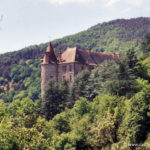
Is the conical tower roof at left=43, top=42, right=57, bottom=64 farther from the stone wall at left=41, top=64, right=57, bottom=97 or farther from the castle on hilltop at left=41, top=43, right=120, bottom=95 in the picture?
the stone wall at left=41, top=64, right=57, bottom=97

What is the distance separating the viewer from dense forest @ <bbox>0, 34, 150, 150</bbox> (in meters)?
29.9

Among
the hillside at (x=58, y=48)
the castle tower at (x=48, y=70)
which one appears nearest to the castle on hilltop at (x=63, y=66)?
the castle tower at (x=48, y=70)

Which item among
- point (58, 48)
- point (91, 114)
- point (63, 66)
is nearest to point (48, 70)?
point (63, 66)

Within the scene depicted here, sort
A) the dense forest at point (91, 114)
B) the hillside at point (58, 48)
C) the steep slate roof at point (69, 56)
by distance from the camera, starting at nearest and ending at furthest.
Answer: the dense forest at point (91, 114), the steep slate roof at point (69, 56), the hillside at point (58, 48)

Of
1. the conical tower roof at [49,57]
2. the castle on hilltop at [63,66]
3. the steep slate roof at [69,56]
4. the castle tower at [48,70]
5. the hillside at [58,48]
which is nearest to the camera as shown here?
the castle tower at [48,70]

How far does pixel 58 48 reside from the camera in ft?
468

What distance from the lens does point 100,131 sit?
33.7 m

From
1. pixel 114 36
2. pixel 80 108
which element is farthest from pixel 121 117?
pixel 114 36

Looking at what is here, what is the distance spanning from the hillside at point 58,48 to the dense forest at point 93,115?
51.5 m

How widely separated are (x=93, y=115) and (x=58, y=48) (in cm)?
10522

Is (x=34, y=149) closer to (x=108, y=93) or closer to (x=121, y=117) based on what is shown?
(x=121, y=117)

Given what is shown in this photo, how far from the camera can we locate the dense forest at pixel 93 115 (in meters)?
29.9

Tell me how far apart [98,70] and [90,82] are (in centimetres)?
293

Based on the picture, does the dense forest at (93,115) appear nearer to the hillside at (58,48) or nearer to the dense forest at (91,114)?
the dense forest at (91,114)
